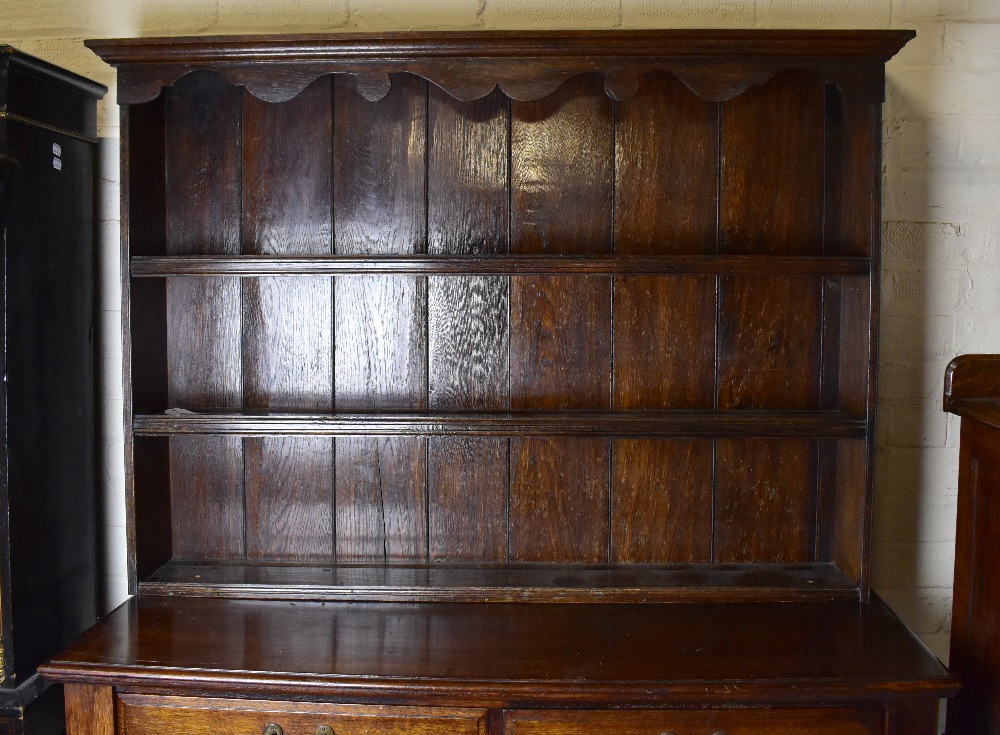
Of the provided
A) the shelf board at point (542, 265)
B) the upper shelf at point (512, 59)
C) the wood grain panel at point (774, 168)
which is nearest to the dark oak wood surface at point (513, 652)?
the shelf board at point (542, 265)

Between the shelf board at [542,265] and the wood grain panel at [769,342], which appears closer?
the shelf board at [542,265]

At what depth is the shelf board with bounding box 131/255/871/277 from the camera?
1.73m

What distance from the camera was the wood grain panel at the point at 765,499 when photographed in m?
1.96

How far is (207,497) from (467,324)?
0.77m

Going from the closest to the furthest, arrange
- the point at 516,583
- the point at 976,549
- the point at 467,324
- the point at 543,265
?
the point at 976,549 < the point at 543,265 < the point at 516,583 < the point at 467,324

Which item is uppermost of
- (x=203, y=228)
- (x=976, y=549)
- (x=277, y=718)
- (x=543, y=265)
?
(x=203, y=228)

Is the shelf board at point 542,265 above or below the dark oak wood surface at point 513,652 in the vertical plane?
above

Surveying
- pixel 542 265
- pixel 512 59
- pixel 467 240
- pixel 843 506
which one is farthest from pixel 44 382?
pixel 843 506

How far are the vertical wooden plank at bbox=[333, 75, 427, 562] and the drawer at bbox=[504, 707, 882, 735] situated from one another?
0.59 meters

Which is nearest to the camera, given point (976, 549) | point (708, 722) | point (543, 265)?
point (708, 722)

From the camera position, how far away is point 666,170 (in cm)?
192

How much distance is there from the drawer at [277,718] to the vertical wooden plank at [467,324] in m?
0.50

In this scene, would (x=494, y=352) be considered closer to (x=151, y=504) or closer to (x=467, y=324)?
(x=467, y=324)

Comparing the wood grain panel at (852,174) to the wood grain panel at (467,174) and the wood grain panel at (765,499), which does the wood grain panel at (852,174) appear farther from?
the wood grain panel at (467,174)
